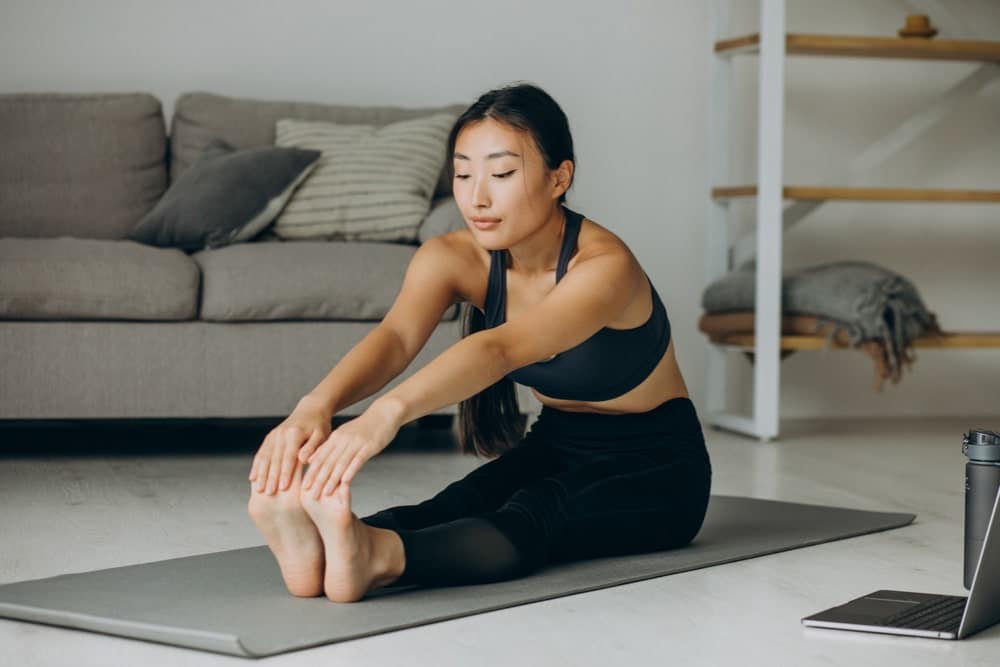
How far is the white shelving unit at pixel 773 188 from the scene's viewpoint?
3.68 metres

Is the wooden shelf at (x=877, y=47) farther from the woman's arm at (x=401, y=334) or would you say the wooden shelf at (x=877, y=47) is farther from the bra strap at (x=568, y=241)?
the woman's arm at (x=401, y=334)

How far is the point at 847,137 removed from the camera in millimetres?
4434

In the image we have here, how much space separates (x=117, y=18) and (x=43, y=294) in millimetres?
1273

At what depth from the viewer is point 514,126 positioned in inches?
72.2

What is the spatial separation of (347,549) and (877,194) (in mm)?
2622

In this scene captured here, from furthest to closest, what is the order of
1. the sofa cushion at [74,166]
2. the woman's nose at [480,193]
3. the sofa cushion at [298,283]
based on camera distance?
the sofa cushion at [74,166]
the sofa cushion at [298,283]
the woman's nose at [480,193]

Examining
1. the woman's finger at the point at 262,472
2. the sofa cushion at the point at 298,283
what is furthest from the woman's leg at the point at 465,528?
the sofa cushion at the point at 298,283

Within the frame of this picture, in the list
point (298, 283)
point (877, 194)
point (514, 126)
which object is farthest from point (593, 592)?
point (877, 194)

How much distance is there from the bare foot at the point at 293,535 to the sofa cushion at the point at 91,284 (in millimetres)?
1466

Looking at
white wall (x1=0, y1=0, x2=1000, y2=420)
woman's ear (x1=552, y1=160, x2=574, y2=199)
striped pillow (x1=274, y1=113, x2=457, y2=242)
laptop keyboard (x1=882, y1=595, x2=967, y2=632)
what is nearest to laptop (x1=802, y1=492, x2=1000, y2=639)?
laptop keyboard (x1=882, y1=595, x2=967, y2=632)

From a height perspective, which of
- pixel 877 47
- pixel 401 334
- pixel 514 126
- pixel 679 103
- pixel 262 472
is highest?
pixel 877 47

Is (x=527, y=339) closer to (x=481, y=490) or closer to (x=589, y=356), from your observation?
(x=589, y=356)

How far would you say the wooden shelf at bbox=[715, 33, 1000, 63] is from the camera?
379cm

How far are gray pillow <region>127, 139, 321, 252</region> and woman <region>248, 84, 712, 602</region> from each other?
1414mm
